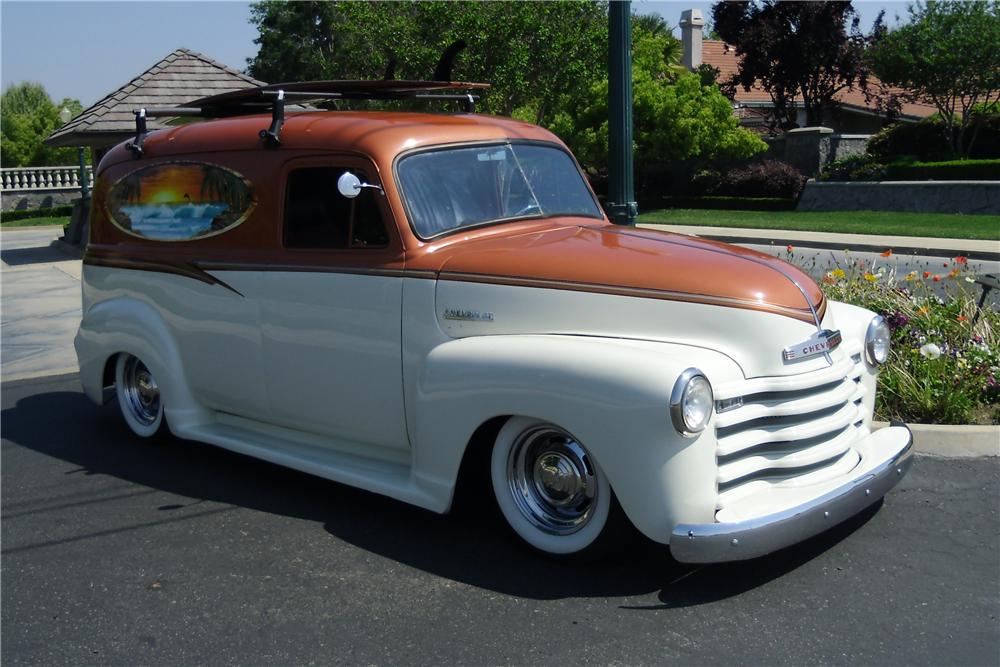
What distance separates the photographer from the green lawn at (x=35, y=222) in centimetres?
3706

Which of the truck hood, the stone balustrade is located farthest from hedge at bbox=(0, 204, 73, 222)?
the truck hood

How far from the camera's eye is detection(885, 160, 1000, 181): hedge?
2466 cm

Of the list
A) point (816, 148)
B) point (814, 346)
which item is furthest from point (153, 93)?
point (814, 346)

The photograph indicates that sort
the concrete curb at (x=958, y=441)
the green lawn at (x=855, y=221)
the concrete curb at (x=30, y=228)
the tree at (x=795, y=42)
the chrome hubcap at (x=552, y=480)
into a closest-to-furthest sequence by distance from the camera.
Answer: the chrome hubcap at (x=552, y=480) → the concrete curb at (x=958, y=441) → the green lawn at (x=855, y=221) → the tree at (x=795, y=42) → the concrete curb at (x=30, y=228)

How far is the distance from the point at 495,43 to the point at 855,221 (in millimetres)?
9455

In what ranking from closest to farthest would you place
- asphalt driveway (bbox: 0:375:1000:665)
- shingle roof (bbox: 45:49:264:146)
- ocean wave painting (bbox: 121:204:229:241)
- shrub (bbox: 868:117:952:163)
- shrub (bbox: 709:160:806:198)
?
1. asphalt driveway (bbox: 0:375:1000:665)
2. ocean wave painting (bbox: 121:204:229:241)
3. shingle roof (bbox: 45:49:264:146)
4. shrub (bbox: 709:160:806:198)
5. shrub (bbox: 868:117:952:163)

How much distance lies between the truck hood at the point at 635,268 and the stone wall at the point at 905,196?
67.5ft

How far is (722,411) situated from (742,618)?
2.72 feet

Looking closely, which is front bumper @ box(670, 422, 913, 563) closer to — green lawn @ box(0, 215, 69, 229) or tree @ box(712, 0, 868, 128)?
tree @ box(712, 0, 868, 128)

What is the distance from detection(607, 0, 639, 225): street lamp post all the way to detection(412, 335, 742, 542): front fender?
3914mm

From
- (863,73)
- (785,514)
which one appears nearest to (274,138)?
(785,514)

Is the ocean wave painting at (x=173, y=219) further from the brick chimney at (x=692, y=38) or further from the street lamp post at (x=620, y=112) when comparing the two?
the brick chimney at (x=692, y=38)

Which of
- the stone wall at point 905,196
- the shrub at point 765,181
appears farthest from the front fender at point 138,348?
the shrub at point 765,181

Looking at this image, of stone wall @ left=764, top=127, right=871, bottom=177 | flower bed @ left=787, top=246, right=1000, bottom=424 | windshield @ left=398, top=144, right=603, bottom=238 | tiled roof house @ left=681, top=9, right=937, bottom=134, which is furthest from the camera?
tiled roof house @ left=681, top=9, right=937, bottom=134
